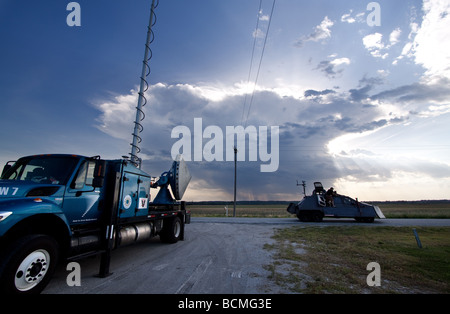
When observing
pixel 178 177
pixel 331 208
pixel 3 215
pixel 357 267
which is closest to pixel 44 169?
pixel 3 215

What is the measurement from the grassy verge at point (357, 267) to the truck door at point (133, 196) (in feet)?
13.6

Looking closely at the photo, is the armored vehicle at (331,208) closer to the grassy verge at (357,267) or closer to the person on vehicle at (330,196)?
the person on vehicle at (330,196)

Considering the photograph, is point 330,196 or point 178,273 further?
point 330,196

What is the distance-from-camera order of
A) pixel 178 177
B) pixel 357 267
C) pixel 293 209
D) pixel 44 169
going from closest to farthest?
pixel 44 169 → pixel 357 267 → pixel 178 177 → pixel 293 209

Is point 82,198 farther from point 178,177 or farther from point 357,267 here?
point 357,267

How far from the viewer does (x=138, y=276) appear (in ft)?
15.5

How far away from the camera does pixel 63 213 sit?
163 inches

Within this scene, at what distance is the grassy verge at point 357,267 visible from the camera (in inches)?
161

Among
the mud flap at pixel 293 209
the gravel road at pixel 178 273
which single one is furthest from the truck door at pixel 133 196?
the mud flap at pixel 293 209

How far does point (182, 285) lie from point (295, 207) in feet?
52.8

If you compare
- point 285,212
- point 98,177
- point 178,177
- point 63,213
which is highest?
point 178,177

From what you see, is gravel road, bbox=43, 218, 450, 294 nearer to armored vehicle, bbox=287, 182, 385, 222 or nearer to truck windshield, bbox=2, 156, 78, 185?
truck windshield, bbox=2, 156, 78, 185

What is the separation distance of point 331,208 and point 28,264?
1819cm
